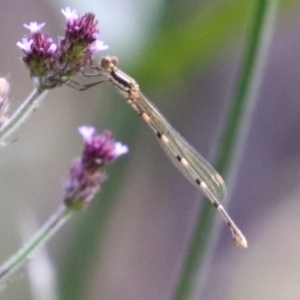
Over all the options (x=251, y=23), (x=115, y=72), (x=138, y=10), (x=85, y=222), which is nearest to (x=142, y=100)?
(x=115, y=72)

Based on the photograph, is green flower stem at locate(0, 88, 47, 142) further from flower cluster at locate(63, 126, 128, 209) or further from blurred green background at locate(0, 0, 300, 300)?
blurred green background at locate(0, 0, 300, 300)

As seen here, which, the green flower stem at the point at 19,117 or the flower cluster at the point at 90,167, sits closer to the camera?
the green flower stem at the point at 19,117

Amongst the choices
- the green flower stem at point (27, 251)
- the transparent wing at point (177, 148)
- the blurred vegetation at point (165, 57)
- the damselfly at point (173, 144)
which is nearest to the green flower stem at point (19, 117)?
the green flower stem at point (27, 251)


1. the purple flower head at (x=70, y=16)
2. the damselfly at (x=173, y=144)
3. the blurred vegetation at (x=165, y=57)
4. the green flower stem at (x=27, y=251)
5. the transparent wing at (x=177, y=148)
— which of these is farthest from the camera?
the transparent wing at (x=177, y=148)

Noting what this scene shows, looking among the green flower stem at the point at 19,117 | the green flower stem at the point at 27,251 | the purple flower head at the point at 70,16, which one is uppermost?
the purple flower head at the point at 70,16

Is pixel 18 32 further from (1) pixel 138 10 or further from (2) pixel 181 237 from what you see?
(1) pixel 138 10

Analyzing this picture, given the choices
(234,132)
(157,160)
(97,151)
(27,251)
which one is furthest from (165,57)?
(157,160)

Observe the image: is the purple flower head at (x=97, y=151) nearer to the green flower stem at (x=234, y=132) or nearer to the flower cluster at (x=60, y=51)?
the flower cluster at (x=60, y=51)

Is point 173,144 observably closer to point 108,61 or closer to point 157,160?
point 108,61
